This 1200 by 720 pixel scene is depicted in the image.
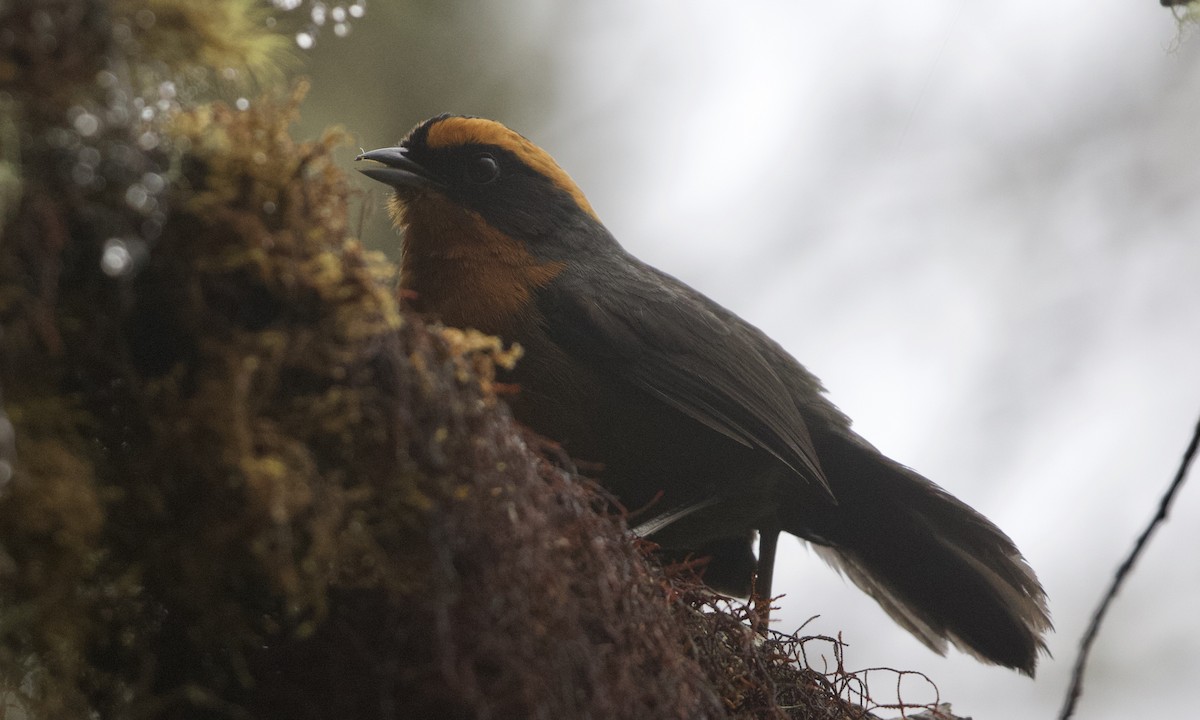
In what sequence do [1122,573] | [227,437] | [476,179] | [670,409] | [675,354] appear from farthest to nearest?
[476,179] → [675,354] → [670,409] → [1122,573] → [227,437]

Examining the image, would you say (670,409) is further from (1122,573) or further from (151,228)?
(151,228)

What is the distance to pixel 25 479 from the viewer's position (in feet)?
5.45

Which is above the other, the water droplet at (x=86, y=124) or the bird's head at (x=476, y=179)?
the bird's head at (x=476, y=179)

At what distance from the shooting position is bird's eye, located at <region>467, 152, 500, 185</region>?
4.40 meters

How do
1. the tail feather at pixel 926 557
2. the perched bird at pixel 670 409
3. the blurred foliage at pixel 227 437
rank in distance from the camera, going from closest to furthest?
the blurred foliage at pixel 227 437
the perched bird at pixel 670 409
the tail feather at pixel 926 557

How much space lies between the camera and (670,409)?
3998 mm

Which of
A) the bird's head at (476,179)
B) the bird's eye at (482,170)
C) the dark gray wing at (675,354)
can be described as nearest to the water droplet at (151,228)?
the dark gray wing at (675,354)

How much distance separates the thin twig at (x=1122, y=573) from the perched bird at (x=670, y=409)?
5.79 feet

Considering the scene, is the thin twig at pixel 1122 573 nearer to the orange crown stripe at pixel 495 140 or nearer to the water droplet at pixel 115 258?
the water droplet at pixel 115 258

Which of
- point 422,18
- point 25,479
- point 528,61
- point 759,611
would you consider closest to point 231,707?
point 25,479

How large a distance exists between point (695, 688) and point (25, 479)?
1523mm

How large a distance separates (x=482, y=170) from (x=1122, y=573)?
2.93 m

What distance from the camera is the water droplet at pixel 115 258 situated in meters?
1.81

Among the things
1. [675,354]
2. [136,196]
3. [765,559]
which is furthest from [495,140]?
[136,196]
